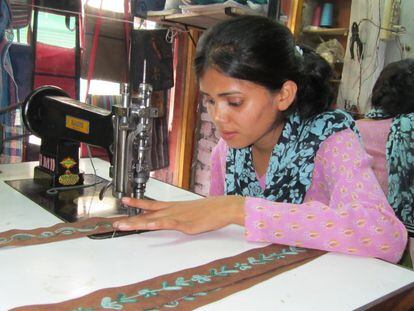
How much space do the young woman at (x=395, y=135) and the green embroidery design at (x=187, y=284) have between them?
3.71 feet

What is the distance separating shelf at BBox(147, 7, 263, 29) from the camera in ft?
6.25

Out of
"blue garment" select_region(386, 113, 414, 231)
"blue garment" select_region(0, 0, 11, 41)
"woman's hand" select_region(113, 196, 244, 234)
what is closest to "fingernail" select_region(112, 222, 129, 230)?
"woman's hand" select_region(113, 196, 244, 234)

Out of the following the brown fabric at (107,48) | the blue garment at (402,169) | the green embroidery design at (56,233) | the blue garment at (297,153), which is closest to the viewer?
the green embroidery design at (56,233)

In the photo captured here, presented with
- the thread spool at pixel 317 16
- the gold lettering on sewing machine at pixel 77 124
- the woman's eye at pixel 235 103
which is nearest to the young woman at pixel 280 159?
the woman's eye at pixel 235 103

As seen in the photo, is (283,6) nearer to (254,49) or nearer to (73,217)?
(254,49)

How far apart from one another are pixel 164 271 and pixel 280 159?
1.65 ft

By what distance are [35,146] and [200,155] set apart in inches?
42.9

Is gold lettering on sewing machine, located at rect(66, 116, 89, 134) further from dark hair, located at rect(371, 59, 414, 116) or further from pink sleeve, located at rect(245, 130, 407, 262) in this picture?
dark hair, located at rect(371, 59, 414, 116)

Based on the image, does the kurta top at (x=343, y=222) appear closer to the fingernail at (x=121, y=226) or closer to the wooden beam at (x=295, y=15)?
the fingernail at (x=121, y=226)

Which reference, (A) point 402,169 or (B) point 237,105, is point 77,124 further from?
(A) point 402,169

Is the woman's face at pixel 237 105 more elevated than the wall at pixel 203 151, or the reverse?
the woman's face at pixel 237 105

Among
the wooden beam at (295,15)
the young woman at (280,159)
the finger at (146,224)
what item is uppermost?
the wooden beam at (295,15)

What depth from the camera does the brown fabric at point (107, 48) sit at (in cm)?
228

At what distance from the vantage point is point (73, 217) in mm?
979
